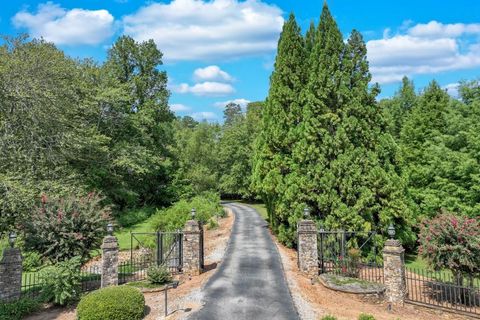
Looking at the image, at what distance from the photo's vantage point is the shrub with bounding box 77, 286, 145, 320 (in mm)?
11297

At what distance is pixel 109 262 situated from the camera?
14211 mm

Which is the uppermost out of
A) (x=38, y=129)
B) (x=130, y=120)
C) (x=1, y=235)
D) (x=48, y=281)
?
(x=130, y=120)

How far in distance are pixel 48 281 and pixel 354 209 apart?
14.0 metres

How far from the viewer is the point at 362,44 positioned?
811 inches

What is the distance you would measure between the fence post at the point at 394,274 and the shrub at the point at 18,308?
12857mm

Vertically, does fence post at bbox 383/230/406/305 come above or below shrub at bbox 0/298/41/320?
above

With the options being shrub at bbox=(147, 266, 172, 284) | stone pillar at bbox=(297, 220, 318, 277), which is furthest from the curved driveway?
shrub at bbox=(147, 266, 172, 284)

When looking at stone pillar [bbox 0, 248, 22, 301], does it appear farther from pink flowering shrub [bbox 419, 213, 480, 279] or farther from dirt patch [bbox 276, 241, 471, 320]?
pink flowering shrub [bbox 419, 213, 480, 279]

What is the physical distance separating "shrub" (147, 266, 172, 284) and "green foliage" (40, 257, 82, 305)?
2651 millimetres

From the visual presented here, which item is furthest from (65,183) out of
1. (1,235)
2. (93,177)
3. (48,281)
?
(48,281)

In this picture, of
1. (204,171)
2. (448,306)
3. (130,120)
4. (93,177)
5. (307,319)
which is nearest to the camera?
(307,319)

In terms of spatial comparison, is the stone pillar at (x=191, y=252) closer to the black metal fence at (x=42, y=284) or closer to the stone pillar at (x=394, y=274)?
the black metal fence at (x=42, y=284)

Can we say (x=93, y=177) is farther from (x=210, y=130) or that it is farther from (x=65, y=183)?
(x=210, y=130)

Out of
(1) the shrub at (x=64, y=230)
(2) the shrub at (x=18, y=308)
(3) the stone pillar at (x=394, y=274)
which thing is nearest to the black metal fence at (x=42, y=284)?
(2) the shrub at (x=18, y=308)
